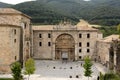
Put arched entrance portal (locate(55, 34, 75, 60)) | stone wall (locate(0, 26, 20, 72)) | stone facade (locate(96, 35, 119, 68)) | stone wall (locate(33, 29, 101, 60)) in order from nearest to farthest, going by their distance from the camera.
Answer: stone wall (locate(0, 26, 20, 72))
stone facade (locate(96, 35, 119, 68))
stone wall (locate(33, 29, 101, 60))
arched entrance portal (locate(55, 34, 75, 60))

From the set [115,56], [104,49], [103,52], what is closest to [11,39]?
[115,56]

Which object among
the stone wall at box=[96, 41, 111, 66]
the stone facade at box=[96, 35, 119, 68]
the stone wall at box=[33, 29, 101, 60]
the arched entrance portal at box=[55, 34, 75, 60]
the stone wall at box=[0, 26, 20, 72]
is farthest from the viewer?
the arched entrance portal at box=[55, 34, 75, 60]

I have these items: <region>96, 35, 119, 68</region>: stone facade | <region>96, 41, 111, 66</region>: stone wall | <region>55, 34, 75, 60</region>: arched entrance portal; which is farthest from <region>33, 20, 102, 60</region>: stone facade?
<region>96, 35, 119, 68</region>: stone facade

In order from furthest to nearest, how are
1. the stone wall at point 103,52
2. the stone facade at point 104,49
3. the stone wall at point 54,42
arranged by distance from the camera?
the stone wall at point 54,42 → the stone wall at point 103,52 → the stone facade at point 104,49

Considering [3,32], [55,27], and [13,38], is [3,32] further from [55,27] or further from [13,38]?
[55,27]

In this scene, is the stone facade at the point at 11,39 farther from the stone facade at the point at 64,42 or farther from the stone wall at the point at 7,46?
the stone facade at the point at 64,42

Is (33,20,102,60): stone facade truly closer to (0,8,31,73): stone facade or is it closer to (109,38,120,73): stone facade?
(0,8,31,73): stone facade

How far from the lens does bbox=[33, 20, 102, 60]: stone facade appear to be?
61.6 m

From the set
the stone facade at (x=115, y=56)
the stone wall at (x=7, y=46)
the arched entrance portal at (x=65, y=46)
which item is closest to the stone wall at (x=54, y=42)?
the arched entrance portal at (x=65, y=46)

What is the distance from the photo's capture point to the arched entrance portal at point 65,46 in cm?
6238

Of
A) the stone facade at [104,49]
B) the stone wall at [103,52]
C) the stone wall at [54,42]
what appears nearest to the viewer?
the stone facade at [104,49]

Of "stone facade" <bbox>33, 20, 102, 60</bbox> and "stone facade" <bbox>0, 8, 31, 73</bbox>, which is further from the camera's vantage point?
"stone facade" <bbox>33, 20, 102, 60</bbox>

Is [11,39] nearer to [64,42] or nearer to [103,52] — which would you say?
[103,52]

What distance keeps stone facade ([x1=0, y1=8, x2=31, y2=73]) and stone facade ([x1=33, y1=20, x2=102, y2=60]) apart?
40.7ft
